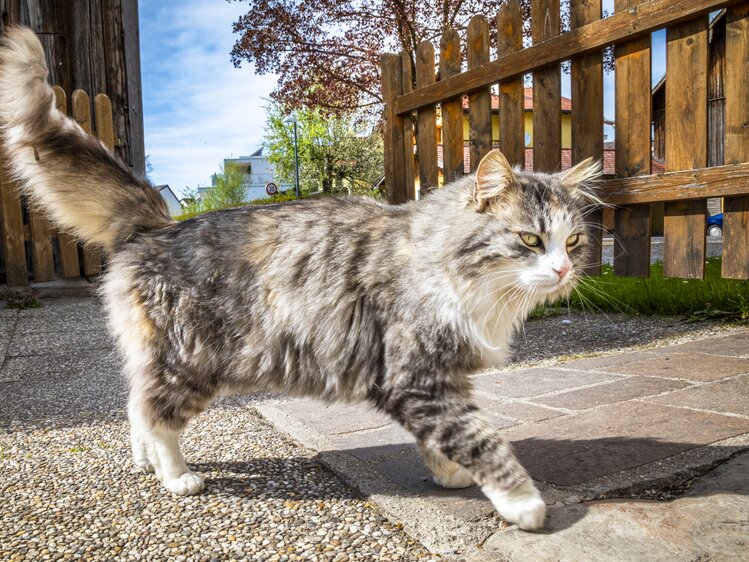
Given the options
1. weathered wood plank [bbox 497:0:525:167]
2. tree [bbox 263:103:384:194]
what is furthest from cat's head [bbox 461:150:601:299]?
tree [bbox 263:103:384:194]

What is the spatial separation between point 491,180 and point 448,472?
1053mm

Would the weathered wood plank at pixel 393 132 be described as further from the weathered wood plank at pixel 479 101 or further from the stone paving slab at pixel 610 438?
the stone paving slab at pixel 610 438

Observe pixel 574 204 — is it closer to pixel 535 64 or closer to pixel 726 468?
pixel 726 468

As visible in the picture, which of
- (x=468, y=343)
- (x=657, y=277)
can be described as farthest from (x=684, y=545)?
(x=657, y=277)

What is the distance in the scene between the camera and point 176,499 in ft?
7.13

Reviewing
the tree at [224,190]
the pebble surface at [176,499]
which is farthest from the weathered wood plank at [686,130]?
the tree at [224,190]

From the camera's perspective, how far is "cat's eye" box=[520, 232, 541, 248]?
2.16 meters

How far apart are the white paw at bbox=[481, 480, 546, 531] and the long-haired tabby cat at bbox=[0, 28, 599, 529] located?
7.7 inches

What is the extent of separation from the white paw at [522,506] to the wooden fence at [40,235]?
547 cm

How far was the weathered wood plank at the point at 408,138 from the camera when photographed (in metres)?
5.56

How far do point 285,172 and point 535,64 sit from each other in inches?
1076

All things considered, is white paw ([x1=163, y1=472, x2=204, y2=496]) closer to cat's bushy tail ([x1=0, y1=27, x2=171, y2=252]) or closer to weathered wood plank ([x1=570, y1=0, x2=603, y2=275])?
cat's bushy tail ([x1=0, y1=27, x2=171, y2=252])

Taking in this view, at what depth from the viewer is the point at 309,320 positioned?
2.24 metres

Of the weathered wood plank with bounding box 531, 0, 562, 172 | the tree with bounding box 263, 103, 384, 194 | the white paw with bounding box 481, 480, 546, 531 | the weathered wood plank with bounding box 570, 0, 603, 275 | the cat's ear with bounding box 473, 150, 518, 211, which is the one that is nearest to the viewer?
the white paw with bounding box 481, 480, 546, 531
